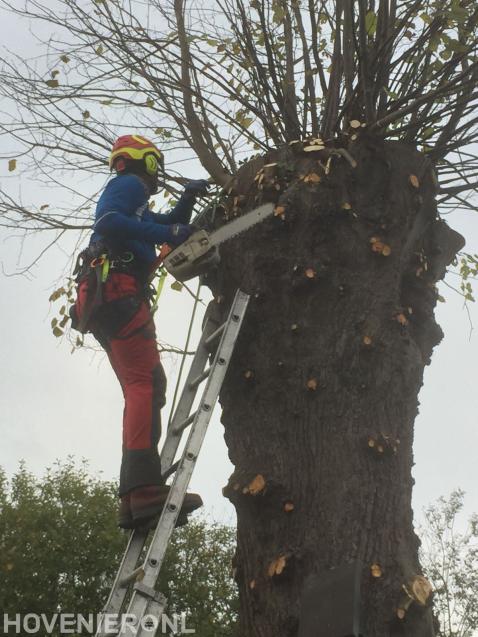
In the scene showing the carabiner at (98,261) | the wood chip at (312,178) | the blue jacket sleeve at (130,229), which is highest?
the wood chip at (312,178)

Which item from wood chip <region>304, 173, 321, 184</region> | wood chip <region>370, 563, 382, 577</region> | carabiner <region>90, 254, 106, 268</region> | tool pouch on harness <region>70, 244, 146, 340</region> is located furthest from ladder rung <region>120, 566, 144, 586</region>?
wood chip <region>304, 173, 321, 184</region>

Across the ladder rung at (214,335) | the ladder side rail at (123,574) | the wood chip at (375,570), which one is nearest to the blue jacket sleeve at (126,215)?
the ladder rung at (214,335)

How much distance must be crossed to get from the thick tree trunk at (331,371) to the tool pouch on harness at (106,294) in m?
0.41

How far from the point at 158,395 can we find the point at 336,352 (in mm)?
908

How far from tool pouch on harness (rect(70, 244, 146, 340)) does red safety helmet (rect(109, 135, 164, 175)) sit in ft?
1.76

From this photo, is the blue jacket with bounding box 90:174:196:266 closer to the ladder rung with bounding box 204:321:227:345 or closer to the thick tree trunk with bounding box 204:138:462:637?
the thick tree trunk with bounding box 204:138:462:637

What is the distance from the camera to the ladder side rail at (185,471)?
10.6 ft

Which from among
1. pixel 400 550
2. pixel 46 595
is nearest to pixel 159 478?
pixel 400 550

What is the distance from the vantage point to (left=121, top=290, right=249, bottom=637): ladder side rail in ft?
10.6

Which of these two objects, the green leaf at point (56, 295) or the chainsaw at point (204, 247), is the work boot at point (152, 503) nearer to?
the chainsaw at point (204, 247)

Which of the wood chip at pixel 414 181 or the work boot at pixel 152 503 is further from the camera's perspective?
the wood chip at pixel 414 181

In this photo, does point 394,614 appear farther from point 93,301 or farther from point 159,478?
point 93,301

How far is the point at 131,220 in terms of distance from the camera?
4246 millimetres

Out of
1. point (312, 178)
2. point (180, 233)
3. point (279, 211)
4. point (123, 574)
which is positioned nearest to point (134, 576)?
point (123, 574)
